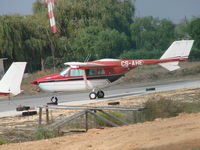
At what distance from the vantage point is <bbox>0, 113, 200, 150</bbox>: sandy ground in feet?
42.6

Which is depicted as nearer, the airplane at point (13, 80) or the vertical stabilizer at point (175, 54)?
the airplane at point (13, 80)

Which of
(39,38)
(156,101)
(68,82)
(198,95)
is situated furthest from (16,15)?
(156,101)

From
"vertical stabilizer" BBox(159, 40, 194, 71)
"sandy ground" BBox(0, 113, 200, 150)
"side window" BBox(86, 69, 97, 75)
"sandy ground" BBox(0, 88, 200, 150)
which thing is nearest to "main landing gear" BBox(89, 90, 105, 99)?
"side window" BBox(86, 69, 97, 75)

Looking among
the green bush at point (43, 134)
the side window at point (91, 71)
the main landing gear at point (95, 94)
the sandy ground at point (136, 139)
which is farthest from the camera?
the side window at point (91, 71)

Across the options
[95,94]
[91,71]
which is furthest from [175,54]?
[95,94]

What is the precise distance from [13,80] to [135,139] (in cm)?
1182

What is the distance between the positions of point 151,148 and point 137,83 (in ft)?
116

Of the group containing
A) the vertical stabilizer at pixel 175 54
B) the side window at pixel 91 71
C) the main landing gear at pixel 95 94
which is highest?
the vertical stabilizer at pixel 175 54

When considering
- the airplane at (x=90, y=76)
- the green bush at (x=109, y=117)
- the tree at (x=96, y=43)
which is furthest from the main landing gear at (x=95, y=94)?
the tree at (x=96, y=43)

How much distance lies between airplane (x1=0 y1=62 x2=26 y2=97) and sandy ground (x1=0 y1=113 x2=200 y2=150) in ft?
26.7

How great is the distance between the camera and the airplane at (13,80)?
2445cm

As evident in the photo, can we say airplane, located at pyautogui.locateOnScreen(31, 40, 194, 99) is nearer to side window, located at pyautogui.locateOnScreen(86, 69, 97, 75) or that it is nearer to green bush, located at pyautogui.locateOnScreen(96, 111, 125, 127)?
side window, located at pyautogui.locateOnScreen(86, 69, 97, 75)

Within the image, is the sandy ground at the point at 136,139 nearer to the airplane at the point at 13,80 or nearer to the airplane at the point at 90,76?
the airplane at the point at 13,80

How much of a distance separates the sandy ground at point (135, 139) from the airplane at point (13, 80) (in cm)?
814
